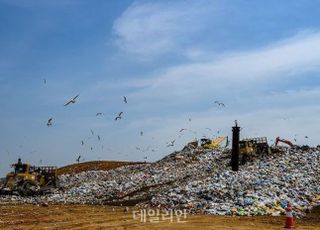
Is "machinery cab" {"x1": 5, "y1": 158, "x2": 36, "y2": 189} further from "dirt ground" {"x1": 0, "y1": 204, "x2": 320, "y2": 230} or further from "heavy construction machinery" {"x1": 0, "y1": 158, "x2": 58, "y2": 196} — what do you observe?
"dirt ground" {"x1": 0, "y1": 204, "x2": 320, "y2": 230}

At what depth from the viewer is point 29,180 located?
27.7 meters

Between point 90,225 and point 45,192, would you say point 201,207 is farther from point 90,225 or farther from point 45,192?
point 45,192

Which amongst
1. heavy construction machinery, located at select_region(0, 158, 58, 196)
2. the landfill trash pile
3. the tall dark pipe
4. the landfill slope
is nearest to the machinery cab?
heavy construction machinery, located at select_region(0, 158, 58, 196)

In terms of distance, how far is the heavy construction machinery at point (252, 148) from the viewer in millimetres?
30042

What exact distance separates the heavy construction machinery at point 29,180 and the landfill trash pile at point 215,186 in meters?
0.81

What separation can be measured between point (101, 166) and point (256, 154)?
18.7 m

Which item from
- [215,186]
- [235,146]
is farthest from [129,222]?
[235,146]

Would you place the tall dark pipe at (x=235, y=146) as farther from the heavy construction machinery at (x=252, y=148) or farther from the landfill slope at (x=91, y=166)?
the landfill slope at (x=91, y=166)

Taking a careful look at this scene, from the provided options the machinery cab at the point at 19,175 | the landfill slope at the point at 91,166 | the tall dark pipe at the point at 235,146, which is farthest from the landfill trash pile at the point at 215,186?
the landfill slope at the point at 91,166

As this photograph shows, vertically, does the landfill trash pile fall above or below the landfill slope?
below

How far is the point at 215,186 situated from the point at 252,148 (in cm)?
1150

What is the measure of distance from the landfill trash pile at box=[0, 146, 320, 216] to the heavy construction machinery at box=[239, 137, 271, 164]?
74 cm

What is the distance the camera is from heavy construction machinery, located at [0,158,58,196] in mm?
26938

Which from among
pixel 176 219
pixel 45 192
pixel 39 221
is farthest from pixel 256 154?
pixel 39 221
